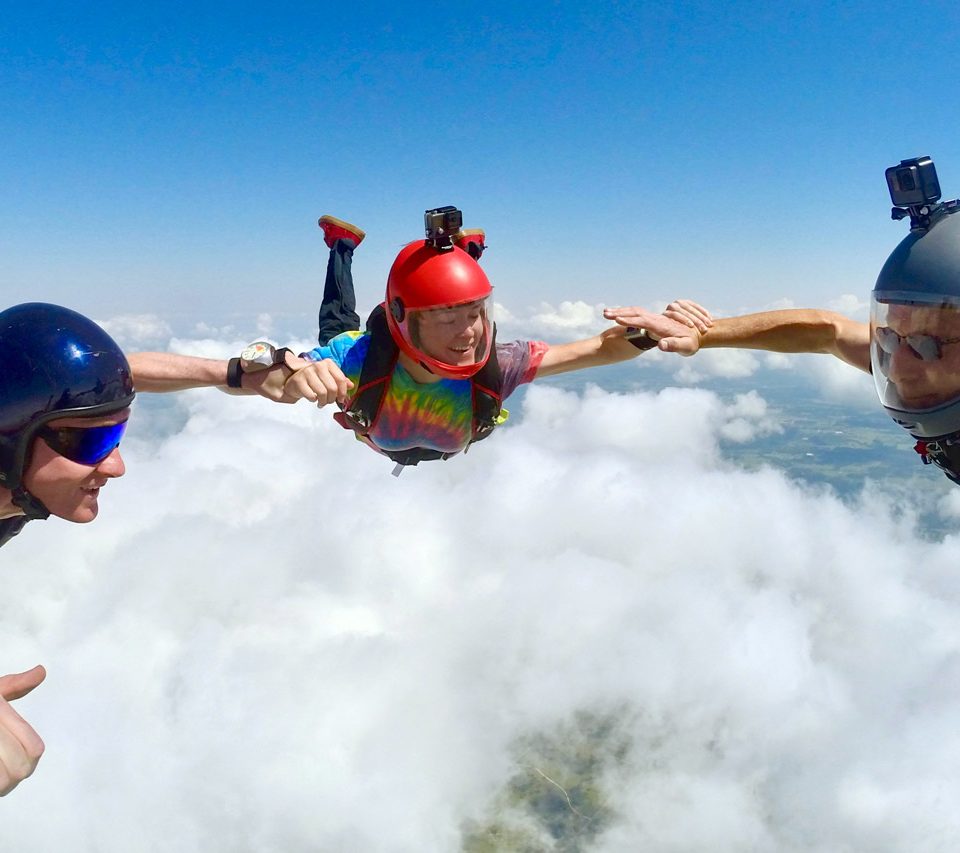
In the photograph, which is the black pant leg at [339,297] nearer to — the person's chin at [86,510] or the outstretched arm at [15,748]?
the person's chin at [86,510]

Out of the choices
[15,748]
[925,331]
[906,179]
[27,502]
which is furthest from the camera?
[906,179]

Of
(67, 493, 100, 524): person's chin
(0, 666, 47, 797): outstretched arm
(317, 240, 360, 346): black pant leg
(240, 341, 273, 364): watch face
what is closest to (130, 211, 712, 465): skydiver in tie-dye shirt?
(240, 341, 273, 364): watch face

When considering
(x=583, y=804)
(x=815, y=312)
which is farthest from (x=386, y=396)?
(x=583, y=804)

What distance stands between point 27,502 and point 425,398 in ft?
8.76

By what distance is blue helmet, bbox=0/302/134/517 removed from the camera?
9.47 ft

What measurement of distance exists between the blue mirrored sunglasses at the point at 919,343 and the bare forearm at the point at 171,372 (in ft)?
11.8

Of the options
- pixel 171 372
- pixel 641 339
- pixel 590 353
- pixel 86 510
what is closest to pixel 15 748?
pixel 86 510

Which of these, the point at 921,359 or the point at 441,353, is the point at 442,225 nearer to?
the point at 441,353

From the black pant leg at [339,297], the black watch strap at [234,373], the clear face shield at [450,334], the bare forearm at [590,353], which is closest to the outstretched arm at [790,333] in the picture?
the bare forearm at [590,353]

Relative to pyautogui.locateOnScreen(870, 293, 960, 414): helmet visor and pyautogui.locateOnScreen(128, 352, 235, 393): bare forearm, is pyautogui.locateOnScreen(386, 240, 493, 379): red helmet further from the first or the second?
pyautogui.locateOnScreen(870, 293, 960, 414): helmet visor

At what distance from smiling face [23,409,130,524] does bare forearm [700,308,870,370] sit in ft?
11.9

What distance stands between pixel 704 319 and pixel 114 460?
372 cm

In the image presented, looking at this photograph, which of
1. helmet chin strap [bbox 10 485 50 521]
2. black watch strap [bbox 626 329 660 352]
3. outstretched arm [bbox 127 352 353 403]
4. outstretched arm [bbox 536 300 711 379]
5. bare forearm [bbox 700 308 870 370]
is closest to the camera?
helmet chin strap [bbox 10 485 50 521]

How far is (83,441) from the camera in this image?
303 centimetres
